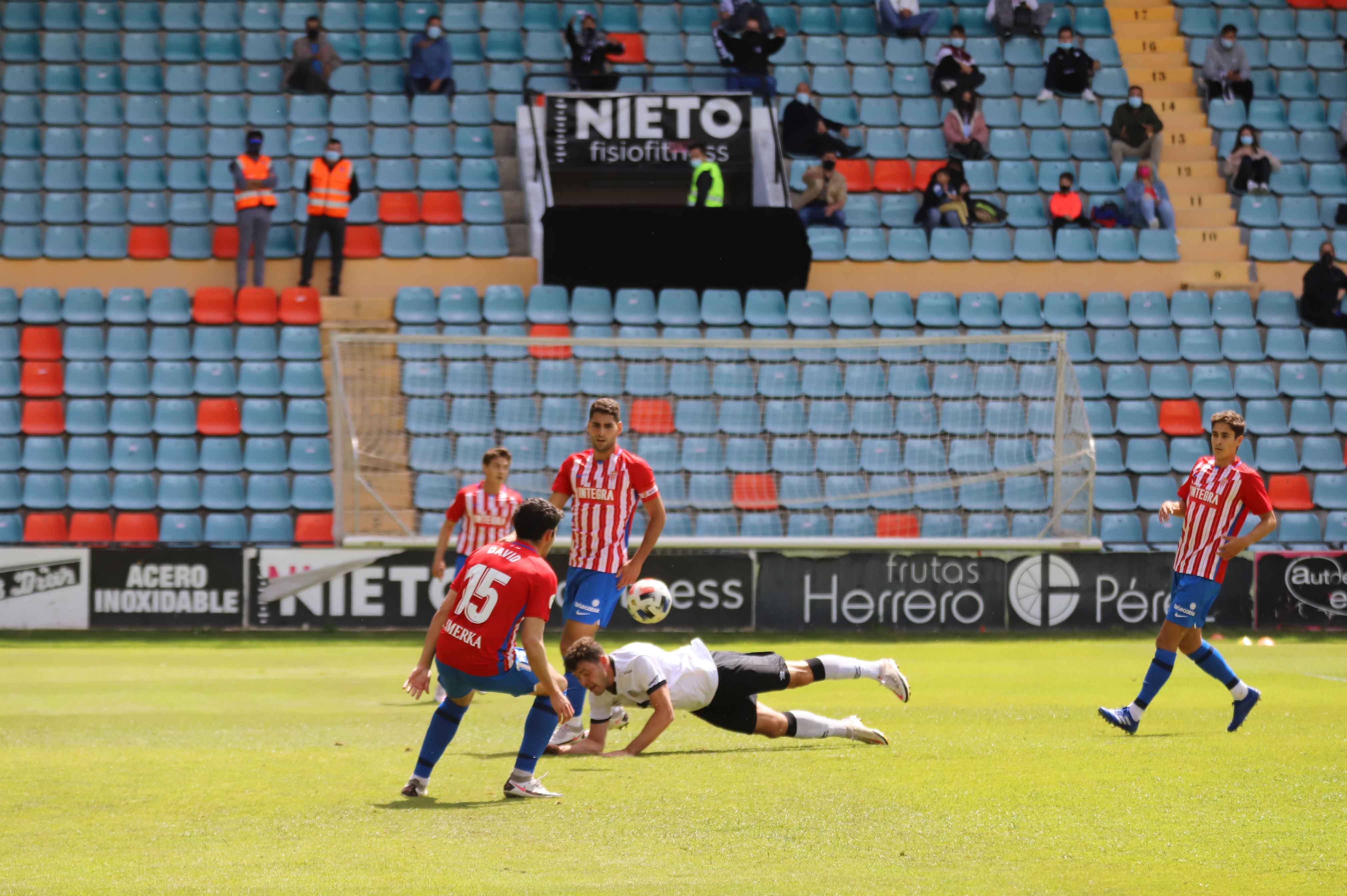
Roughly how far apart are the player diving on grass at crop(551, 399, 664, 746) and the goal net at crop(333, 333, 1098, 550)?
728 centimetres

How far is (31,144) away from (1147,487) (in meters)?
16.2

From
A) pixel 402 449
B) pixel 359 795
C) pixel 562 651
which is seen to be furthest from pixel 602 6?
pixel 359 795

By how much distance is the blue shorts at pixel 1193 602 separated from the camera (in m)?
9.62

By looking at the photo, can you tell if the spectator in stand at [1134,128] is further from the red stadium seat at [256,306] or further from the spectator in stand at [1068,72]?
the red stadium seat at [256,306]

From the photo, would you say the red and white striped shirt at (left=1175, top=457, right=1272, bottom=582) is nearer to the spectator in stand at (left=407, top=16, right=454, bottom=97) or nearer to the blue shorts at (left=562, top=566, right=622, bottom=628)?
the blue shorts at (left=562, top=566, right=622, bottom=628)

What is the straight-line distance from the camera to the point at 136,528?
17859 mm

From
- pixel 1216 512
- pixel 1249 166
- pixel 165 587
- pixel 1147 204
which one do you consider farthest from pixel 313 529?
pixel 1249 166

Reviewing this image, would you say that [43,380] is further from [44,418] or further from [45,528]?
[45,528]

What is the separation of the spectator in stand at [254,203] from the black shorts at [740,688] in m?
12.9

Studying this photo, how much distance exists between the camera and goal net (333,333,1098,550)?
56.0ft

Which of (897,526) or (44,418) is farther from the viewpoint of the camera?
(44,418)

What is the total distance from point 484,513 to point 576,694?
3.12 m

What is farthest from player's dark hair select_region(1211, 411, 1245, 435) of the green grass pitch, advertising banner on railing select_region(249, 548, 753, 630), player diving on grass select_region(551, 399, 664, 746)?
advertising banner on railing select_region(249, 548, 753, 630)

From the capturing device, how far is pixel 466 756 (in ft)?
29.0
